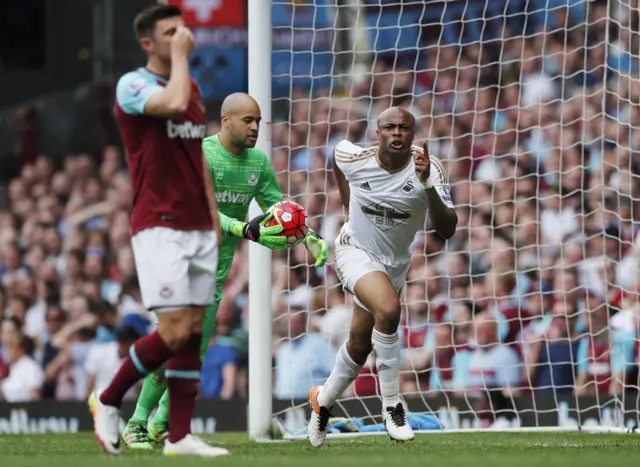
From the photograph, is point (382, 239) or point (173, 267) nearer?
point (173, 267)

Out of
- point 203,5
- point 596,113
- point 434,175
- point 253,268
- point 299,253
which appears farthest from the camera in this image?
point 203,5

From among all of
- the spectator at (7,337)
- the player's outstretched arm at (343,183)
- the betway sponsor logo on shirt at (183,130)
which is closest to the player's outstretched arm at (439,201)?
the player's outstretched arm at (343,183)

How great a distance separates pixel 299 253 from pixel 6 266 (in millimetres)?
4522

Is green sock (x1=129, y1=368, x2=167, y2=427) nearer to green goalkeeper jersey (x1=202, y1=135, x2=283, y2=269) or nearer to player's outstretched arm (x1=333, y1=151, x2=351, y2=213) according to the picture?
green goalkeeper jersey (x1=202, y1=135, x2=283, y2=269)

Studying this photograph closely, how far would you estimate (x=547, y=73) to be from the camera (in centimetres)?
1284

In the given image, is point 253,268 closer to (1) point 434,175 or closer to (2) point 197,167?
(1) point 434,175

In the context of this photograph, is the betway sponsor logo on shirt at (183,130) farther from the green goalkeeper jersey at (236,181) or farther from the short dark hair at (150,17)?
the green goalkeeper jersey at (236,181)

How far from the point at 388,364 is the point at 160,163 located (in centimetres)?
238

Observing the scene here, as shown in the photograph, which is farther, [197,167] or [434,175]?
[434,175]

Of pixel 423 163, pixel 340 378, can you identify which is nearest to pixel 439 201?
pixel 423 163

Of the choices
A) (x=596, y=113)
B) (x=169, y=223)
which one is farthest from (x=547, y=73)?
(x=169, y=223)

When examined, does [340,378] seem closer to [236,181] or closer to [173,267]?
[236,181]

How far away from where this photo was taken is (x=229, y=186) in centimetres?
786

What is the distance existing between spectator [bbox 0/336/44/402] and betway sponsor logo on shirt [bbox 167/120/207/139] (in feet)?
26.2
